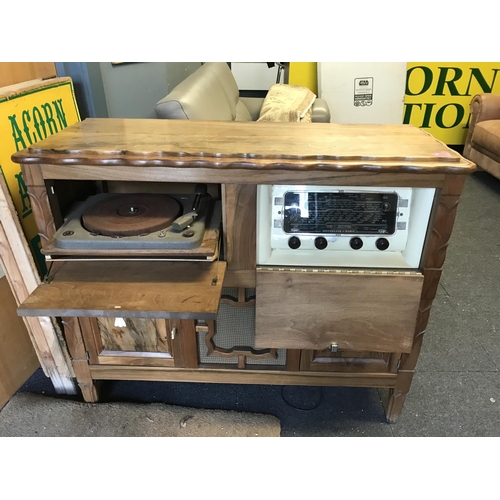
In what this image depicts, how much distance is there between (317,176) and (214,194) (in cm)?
40

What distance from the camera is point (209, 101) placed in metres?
2.15

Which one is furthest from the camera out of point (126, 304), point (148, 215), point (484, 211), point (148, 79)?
point (484, 211)

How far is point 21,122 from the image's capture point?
4.15ft

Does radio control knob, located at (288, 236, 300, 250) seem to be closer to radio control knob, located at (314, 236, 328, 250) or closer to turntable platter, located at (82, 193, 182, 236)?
radio control knob, located at (314, 236, 328, 250)

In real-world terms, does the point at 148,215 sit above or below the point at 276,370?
above

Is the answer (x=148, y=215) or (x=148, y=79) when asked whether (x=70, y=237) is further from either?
(x=148, y=79)

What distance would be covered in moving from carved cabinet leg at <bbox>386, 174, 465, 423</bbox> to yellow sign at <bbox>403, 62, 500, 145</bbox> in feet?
10.5

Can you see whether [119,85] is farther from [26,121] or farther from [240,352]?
[240,352]

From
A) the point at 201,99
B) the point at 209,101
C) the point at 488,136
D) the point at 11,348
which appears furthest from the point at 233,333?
the point at 488,136

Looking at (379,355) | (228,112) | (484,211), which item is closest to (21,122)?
(379,355)

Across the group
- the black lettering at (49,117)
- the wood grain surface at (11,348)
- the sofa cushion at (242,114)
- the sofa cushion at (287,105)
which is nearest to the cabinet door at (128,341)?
the wood grain surface at (11,348)

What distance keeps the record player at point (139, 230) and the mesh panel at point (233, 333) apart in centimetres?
22

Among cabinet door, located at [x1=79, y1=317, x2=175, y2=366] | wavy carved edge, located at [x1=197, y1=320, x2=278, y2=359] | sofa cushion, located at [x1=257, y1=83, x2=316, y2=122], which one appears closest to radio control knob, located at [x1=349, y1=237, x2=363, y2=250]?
wavy carved edge, located at [x1=197, y1=320, x2=278, y2=359]

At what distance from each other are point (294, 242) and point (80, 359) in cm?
74
